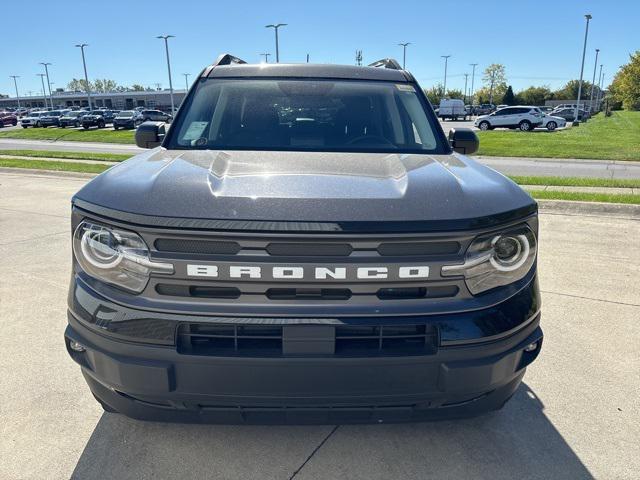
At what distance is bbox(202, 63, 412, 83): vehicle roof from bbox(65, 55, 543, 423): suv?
63.5 inches

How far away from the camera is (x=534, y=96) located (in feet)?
356

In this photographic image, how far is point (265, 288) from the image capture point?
1821mm

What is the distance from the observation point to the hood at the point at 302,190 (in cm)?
184

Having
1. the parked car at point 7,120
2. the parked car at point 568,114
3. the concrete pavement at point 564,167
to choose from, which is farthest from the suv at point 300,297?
the parked car at point 7,120

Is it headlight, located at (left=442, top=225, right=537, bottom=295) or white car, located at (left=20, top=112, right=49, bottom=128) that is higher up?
headlight, located at (left=442, top=225, right=537, bottom=295)

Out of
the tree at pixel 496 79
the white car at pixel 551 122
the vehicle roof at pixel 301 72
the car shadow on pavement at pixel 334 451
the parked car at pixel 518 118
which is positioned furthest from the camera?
the tree at pixel 496 79

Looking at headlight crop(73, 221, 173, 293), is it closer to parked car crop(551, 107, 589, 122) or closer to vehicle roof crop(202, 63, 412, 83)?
vehicle roof crop(202, 63, 412, 83)

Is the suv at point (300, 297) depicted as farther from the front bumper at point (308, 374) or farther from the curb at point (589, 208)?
the curb at point (589, 208)

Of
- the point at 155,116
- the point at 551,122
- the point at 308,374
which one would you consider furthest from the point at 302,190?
the point at 155,116

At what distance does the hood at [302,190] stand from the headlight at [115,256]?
11 cm

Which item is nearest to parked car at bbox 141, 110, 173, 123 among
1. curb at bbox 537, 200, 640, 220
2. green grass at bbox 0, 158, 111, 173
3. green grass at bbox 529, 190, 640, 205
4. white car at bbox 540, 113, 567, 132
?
white car at bbox 540, 113, 567, 132

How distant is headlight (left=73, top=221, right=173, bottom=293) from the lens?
6.13ft

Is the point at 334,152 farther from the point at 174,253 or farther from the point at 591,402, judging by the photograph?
the point at 591,402

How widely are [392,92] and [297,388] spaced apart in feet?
7.70
